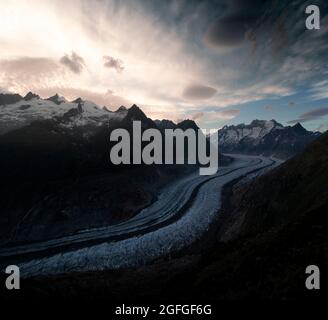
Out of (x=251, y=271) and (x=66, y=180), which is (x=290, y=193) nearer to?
(x=251, y=271)

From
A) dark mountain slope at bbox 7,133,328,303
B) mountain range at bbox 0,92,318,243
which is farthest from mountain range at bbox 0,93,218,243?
dark mountain slope at bbox 7,133,328,303

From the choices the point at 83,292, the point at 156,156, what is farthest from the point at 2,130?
the point at 83,292

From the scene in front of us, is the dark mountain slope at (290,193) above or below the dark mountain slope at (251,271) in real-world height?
above

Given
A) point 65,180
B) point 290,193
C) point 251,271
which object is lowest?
point 251,271

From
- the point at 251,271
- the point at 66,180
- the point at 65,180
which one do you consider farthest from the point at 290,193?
the point at 65,180

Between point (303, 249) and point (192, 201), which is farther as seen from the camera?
point (192, 201)

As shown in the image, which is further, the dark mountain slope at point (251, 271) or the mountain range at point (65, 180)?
the mountain range at point (65, 180)

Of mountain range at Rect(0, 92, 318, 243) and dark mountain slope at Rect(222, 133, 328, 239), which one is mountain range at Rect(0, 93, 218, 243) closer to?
mountain range at Rect(0, 92, 318, 243)

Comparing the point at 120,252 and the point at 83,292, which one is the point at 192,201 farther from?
the point at 83,292

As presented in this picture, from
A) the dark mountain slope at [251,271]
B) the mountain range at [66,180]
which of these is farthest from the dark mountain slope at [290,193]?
the mountain range at [66,180]

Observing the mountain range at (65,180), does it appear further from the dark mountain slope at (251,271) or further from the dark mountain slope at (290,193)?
the dark mountain slope at (251,271)

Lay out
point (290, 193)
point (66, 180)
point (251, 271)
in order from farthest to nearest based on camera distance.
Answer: point (66, 180) → point (290, 193) → point (251, 271)
